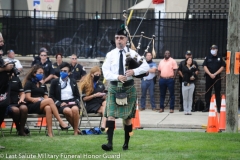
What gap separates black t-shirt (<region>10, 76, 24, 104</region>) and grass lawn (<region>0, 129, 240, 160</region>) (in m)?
0.72

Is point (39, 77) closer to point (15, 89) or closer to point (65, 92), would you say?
point (65, 92)

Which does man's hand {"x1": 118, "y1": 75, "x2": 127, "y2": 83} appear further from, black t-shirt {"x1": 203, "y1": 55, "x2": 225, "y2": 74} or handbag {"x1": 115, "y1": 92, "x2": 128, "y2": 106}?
black t-shirt {"x1": 203, "y1": 55, "x2": 225, "y2": 74}

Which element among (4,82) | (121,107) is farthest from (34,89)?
(121,107)

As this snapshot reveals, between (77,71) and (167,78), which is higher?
(77,71)

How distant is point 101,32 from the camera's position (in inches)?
965

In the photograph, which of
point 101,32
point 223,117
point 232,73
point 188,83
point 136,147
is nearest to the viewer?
point 136,147

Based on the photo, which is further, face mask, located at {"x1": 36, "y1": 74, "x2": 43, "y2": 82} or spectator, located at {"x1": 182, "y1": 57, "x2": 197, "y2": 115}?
spectator, located at {"x1": 182, "y1": 57, "x2": 197, "y2": 115}

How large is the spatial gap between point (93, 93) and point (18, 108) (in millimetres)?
2415

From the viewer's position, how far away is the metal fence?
23844 millimetres

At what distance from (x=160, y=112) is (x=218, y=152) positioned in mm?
11200

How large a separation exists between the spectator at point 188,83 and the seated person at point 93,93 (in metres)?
5.94

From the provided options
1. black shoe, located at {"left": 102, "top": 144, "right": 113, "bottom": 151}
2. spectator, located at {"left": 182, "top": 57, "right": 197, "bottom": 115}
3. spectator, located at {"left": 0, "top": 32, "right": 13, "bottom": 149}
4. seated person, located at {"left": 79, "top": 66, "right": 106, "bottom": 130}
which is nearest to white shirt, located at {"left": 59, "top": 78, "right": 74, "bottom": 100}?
seated person, located at {"left": 79, "top": 66, "right": 106, "bottom": 130}

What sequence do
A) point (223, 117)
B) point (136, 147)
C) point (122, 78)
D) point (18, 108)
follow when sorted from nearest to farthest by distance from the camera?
point (122, 78) < point (136, 147) < point (18, 108) < point (223, 117)

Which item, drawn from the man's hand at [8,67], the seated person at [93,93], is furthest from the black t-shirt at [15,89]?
the man's hand at [8,67]
